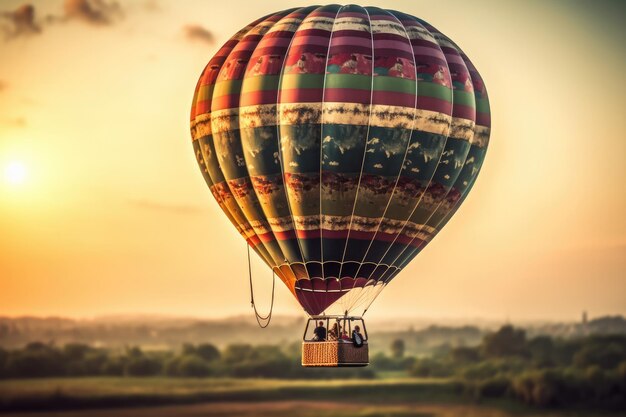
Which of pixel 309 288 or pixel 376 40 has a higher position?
pixel 376 40

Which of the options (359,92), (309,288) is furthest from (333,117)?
(309,288)

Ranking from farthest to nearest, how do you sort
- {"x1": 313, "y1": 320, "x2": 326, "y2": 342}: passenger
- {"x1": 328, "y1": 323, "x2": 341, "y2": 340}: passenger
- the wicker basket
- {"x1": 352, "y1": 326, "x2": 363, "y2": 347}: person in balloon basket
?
{"x1": 313, "y1": 320, "x2": 326, "y2": 342}: passenger → {"x1": 328, "y1": 323, "x2": 341, "y2": 340}: passenger → {"x1": 352, "y1": 326, "x2": 363, "y2": 347}: person in balloon basket → the wicker basket

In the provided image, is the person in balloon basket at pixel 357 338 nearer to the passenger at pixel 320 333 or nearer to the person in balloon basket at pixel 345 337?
the person in balloon basket at pixel 345 337

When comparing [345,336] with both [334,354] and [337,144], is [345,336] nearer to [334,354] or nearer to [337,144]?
[334,354]

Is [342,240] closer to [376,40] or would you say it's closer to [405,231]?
[405,231]

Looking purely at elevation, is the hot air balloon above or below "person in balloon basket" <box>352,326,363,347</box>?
above

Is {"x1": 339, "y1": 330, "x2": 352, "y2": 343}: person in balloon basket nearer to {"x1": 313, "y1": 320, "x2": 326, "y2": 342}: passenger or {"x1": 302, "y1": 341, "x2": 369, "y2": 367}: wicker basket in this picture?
{"x1": 302, "y1": 341, "x2": 369, "y2": 367}: wicker basket
